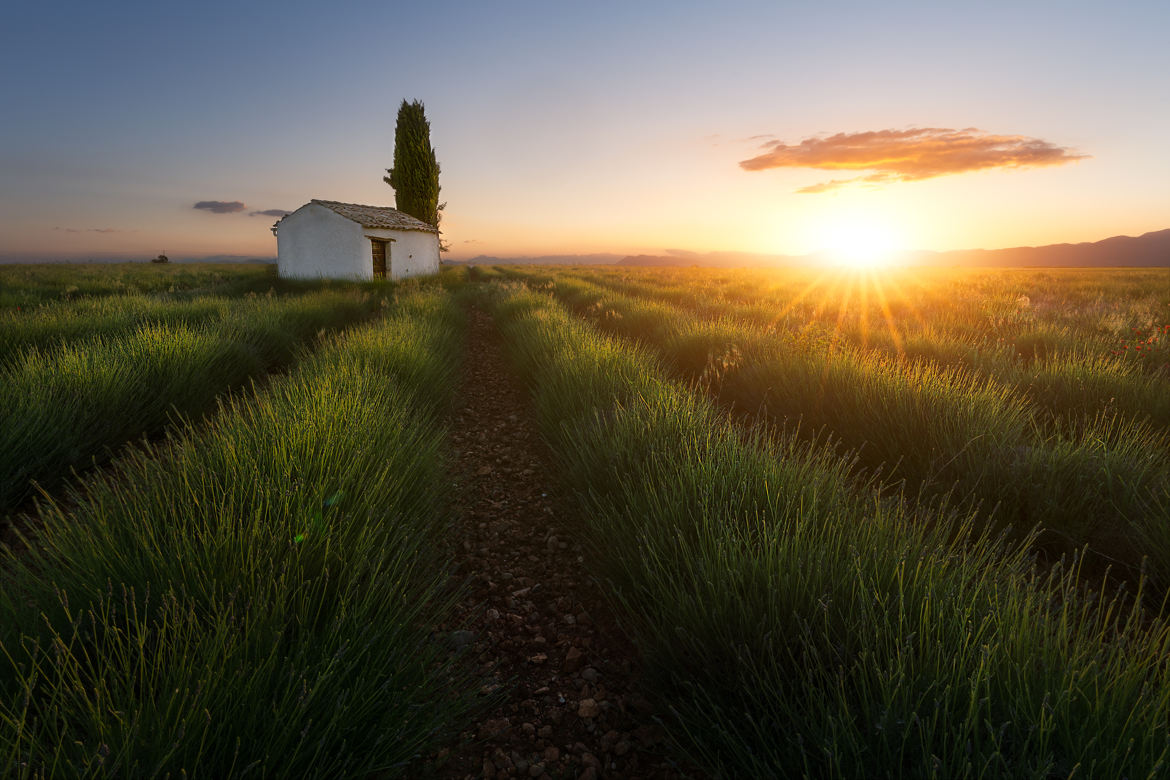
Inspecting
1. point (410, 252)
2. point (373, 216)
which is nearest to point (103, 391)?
point (373, 216)

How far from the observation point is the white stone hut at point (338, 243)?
66.7 ft

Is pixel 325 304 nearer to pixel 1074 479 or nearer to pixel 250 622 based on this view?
pixel 250 622

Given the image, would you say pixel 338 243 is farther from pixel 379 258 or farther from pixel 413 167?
pixel 413 167

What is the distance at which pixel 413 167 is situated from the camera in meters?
29.1

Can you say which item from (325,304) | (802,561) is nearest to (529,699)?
(802,561)

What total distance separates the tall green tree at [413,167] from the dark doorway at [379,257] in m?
8.24

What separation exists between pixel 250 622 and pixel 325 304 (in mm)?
11390

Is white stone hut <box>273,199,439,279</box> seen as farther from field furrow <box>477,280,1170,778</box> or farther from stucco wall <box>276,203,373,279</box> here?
field furrow <box>477,280,1170,778</box>

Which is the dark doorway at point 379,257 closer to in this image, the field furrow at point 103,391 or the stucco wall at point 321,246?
the stucco wall at point 321,246

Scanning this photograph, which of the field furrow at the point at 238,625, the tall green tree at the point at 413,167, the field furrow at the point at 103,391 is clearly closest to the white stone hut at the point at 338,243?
the tall green tree at the point at 413,167

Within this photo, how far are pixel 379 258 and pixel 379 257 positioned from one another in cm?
4

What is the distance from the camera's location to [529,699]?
2.07 meters

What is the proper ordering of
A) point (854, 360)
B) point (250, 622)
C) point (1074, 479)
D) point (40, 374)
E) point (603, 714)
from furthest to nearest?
point (854, 360) < point (40, 374) < point (1074, 479) < point (603, 714) < point (250, 622)

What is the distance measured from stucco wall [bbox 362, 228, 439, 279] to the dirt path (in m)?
20.1
